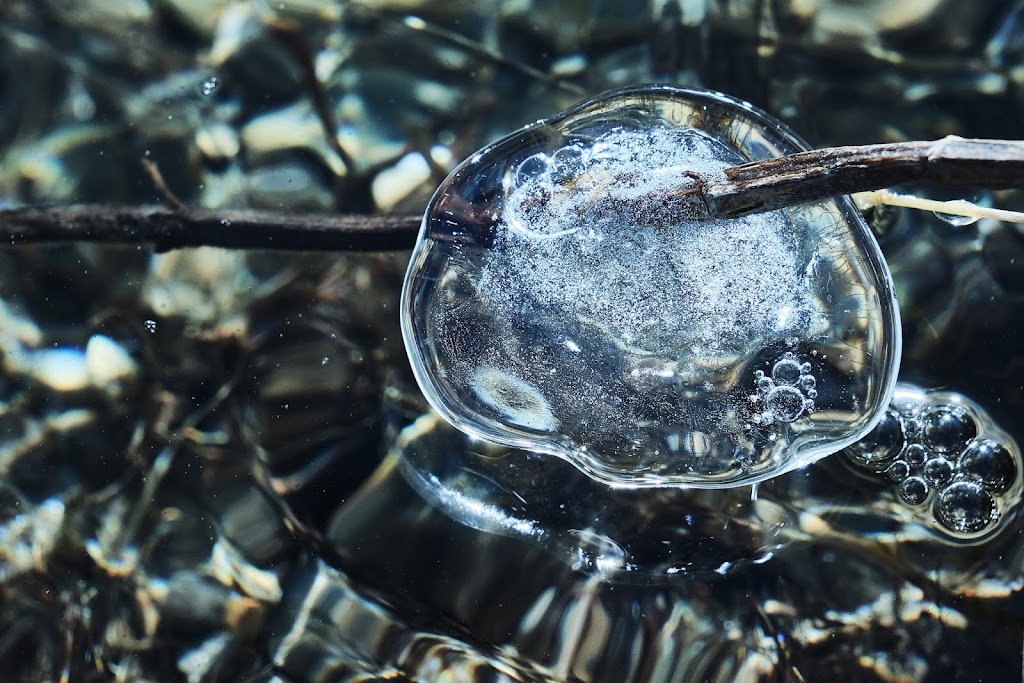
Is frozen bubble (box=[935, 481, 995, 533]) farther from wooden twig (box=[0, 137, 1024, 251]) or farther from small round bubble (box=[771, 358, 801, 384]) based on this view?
wooden twig (box=[0, 137, 1024, 251])

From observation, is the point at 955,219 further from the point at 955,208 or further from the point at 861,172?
the point at 861,172

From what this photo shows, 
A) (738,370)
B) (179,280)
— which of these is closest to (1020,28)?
(738,370)

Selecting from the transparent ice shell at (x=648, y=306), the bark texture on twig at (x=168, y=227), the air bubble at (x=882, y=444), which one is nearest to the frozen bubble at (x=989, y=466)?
the air bubble at (x=882, y=444)

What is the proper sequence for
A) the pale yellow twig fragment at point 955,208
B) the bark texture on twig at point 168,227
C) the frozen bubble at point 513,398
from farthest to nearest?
the bark texture on twig at point 168,227
the frozen bubble at point 513,398
the pale yellow twig fragment at point 955,208

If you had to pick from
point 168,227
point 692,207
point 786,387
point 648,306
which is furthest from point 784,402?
point 168,227

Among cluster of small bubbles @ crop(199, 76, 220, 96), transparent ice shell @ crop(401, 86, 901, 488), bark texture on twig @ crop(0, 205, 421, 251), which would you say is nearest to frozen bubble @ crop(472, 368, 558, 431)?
transparent ice shell @ crop(401, 86, 901, 488)

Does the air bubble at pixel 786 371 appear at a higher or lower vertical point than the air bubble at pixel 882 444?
higher

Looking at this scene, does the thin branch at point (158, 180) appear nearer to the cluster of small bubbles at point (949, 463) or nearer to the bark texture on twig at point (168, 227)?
the bark texture on twig at point (168, 227)
